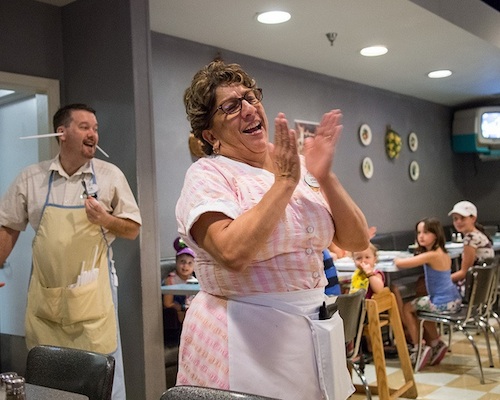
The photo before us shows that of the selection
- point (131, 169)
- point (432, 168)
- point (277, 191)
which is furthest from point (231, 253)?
point (432, 168)

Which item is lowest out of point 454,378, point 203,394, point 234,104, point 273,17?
point 454,378

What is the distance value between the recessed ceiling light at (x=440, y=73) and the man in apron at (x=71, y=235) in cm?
472

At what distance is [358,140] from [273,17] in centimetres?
303

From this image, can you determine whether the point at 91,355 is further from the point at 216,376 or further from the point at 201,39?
the point at 201,39

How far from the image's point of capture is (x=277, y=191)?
1453mm

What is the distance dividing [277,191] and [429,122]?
7.89 meters

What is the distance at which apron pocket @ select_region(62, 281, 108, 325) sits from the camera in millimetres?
2949

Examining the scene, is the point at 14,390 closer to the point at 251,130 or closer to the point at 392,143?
the point at 251,130

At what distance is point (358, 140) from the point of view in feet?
23.9

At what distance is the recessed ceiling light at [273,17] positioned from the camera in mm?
4438

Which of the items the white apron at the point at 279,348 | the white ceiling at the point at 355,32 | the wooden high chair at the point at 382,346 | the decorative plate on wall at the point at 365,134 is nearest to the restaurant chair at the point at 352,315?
the wooden high chair at the point at 382,346

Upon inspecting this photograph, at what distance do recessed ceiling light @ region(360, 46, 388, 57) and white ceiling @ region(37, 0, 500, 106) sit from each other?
73mm

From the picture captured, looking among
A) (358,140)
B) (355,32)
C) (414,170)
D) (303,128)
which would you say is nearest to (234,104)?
(355,32)

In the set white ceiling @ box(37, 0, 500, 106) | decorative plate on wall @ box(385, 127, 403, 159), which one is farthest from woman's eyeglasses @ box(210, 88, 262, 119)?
decorative plate on wall @ box(385, 127, 403, 159)
